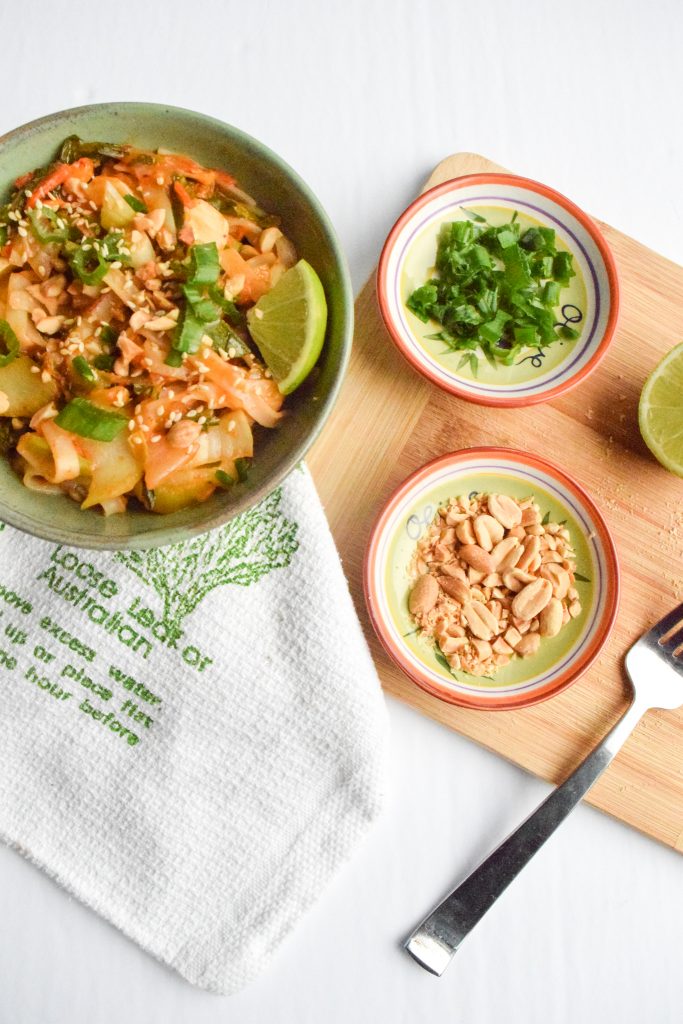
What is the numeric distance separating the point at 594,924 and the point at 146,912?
0.95 m

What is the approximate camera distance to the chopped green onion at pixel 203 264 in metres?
1.42

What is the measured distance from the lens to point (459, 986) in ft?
6.04

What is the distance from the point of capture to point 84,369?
4.71 feet

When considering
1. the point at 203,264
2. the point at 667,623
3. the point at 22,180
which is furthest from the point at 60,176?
the point at 667,623

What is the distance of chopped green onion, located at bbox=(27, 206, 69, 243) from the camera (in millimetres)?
1465

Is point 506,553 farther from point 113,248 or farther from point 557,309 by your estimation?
point 113,248

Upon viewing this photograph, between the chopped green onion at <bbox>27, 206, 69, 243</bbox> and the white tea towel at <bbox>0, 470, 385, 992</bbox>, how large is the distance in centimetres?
61

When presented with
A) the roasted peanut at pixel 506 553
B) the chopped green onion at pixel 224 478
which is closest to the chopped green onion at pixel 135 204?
the chopped green onion at pixel 224 478

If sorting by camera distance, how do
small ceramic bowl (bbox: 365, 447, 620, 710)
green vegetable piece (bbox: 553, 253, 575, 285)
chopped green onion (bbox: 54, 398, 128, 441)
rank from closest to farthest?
chopped green onion (bbox: 54, 398, 128, 441), small ceramic bowl (bbox: 365, 447, 620, 710), green vegetable piece (bbox: 553, 253, 575, 285)

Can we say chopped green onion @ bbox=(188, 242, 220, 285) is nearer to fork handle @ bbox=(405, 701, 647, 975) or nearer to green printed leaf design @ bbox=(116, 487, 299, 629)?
green printed leaf design @ bbox=(116, 487, 299, 629)

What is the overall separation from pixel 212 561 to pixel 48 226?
69cm

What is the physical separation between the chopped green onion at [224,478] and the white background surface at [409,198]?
2.04ft

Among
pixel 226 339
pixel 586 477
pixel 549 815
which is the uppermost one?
pixel 226 339

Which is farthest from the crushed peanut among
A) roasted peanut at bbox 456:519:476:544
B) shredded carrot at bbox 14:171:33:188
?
shredded carrot at bbox 14:171:33:188
